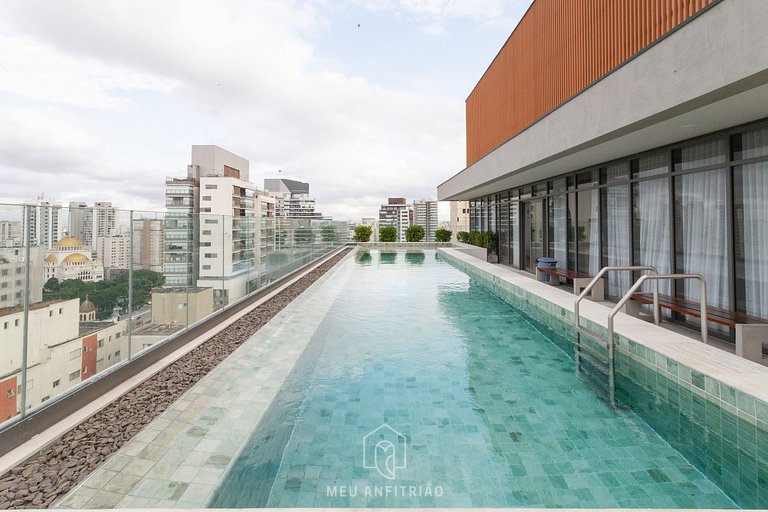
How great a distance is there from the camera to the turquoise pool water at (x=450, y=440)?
2.27 meters

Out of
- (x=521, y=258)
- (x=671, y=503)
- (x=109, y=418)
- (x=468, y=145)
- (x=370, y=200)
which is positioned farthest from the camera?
(x=370, y=200)

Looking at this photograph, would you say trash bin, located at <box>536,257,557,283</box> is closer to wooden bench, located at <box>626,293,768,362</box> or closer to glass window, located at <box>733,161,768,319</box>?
wooden bench, located at <box>626,293,768,362</box>

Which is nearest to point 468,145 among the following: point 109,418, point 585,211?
point 585,211

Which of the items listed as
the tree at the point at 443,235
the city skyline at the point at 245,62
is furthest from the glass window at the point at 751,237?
the tree at the point at 443,235

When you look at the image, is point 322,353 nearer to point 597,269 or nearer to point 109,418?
point 109,418

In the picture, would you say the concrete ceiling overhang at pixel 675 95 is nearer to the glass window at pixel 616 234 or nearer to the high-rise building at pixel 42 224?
the glass window at pixel 616 234

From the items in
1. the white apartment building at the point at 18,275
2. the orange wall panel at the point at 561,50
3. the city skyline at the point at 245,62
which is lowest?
the white apartment building at the point at 18,275

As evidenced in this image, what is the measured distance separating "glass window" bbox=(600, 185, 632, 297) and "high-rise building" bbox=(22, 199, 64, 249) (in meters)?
7.86

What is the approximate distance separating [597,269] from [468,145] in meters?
9.76

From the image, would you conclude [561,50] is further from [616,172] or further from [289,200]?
[289,200]

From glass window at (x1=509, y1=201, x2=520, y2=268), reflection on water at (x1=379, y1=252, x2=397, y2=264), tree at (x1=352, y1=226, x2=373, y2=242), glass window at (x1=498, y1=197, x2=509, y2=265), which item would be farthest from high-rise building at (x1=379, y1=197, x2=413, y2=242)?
glass window at (x1=509, y1=201, x2=520, y2=268)

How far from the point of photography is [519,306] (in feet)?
25.1

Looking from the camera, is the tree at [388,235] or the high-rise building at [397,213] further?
the high-rise building at [397,213]

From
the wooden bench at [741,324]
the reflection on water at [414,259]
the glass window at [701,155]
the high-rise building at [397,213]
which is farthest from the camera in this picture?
the high-rise building at [397,213]
